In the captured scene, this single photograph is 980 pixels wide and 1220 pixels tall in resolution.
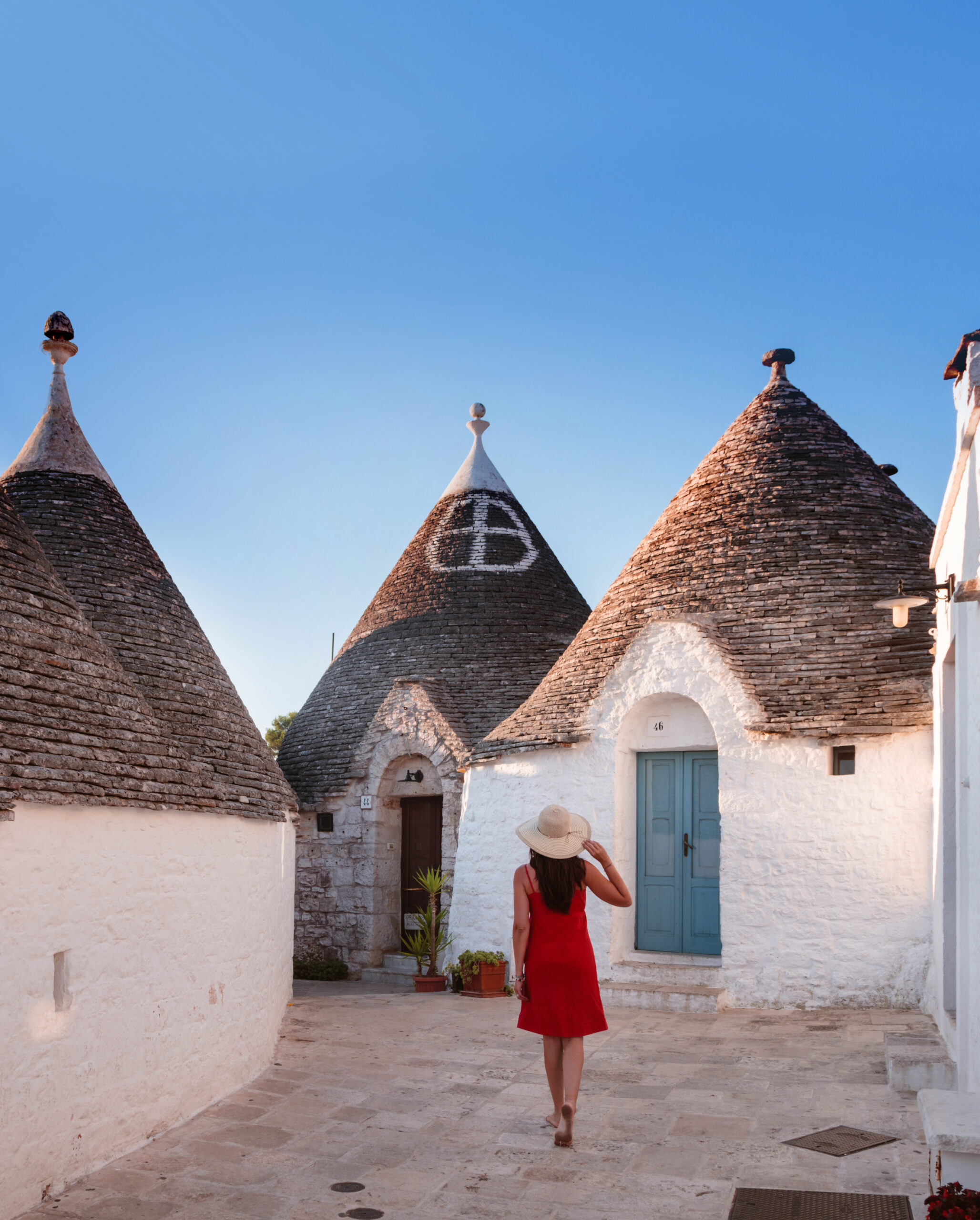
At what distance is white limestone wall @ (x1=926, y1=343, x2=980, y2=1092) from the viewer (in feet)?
17.5

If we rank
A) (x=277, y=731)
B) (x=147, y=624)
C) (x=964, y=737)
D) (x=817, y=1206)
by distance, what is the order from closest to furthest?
(x=817, y=1206) < (x=964, y=737) < (x=147, y=624) < (x=277, y=731)

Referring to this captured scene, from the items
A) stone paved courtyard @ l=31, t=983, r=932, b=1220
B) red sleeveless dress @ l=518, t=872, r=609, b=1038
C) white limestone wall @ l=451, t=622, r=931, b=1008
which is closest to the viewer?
stone paved courtyard @ l=31, t=983, r=932, b=1220

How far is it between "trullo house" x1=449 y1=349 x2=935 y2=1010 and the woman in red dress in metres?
4.88

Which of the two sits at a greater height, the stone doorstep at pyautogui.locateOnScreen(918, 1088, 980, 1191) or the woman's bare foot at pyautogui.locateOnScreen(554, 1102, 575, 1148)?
the stone doorstep at pyautogui.locateOnScreen(918, 1088, 980, 1191)

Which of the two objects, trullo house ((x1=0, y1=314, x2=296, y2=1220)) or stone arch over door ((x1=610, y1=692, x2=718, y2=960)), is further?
stone arch over door ((x1=610, y1=692, x2=718, y2=960))

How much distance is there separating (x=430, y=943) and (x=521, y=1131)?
6.52 m

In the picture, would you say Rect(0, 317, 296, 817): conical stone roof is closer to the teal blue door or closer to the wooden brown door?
the teal blue door

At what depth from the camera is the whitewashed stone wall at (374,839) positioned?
47.1 ft

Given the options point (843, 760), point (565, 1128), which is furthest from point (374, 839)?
point (565, 1128)

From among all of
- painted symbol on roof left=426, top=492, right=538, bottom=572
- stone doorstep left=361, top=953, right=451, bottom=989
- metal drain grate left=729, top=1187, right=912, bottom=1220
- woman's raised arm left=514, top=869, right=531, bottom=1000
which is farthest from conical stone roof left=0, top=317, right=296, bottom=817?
painted symbol on roof left=426, top=492, right=538, bottom=572

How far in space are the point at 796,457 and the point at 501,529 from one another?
5674mm

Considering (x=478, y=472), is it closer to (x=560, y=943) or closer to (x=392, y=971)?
(x=392, y=971)

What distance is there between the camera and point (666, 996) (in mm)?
10031

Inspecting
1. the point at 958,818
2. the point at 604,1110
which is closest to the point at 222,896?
the point at 604,1110
